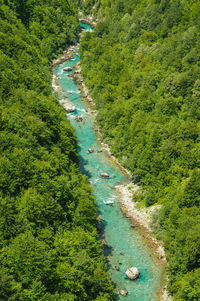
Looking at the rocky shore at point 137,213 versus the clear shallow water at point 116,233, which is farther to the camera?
the rocky shore at point 137,213

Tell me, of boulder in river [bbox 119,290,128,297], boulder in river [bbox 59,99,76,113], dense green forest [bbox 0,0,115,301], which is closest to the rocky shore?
boulder in river [bbox 119,290,128,297]

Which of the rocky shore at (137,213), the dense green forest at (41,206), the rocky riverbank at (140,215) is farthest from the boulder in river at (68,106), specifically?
the rocky riverbank at (140,215)

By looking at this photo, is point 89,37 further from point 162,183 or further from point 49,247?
point 49,247

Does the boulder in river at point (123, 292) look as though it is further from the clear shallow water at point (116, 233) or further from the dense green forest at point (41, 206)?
the dense green forest at point (41, 206)

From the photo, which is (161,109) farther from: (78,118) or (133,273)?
(133,273)

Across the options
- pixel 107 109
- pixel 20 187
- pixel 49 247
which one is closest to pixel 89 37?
pixel 107 109
